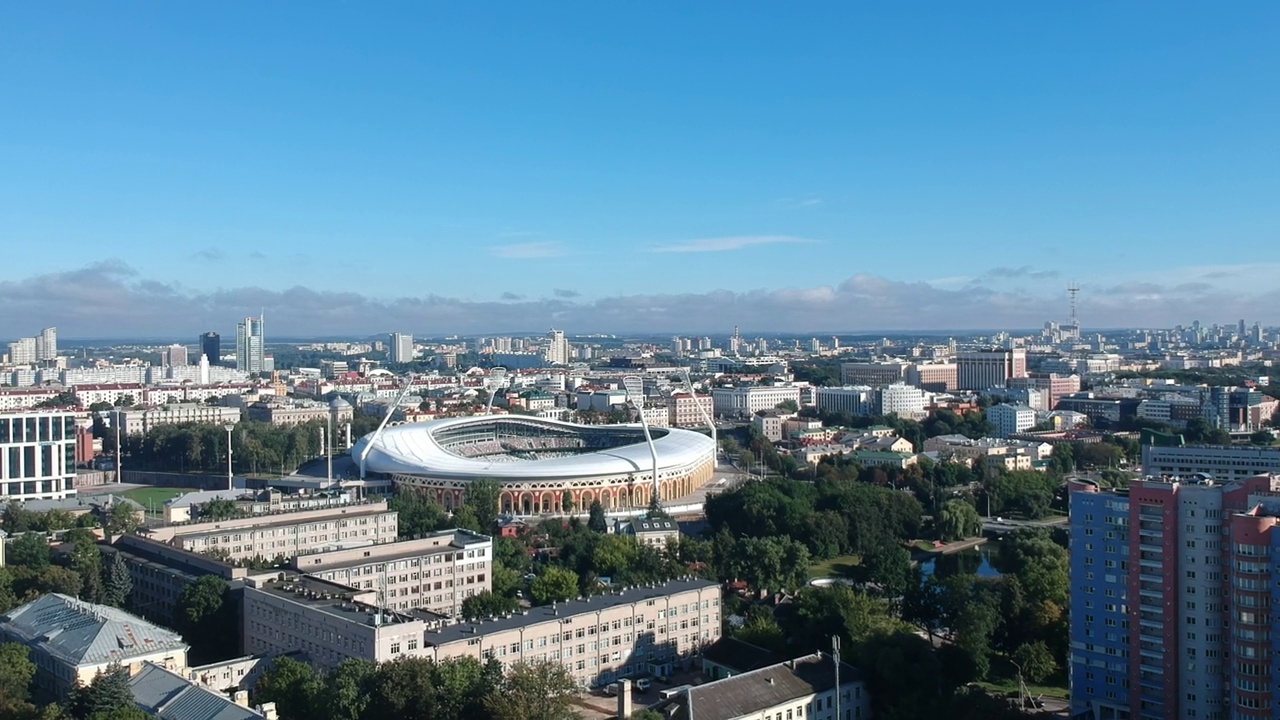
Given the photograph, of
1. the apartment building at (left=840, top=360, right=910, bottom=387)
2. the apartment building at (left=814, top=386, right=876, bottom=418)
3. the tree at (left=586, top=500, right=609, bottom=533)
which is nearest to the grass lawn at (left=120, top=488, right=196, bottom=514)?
the tree at (left=586, top=500, right=609, bottom=533)

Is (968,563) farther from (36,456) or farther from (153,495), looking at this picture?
(36,456)

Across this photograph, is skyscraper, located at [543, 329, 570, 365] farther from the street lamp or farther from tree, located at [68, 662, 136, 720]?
tree, located at [68, 662, 136, 720]

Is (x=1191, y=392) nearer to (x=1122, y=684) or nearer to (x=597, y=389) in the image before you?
(x=597, y=389)

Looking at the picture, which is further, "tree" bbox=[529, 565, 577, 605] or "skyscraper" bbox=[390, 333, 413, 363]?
"skyscraper" bbox=[390, 333, 413, 363]

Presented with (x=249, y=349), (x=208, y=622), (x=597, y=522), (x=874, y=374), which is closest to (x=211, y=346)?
(x=249, y=349)

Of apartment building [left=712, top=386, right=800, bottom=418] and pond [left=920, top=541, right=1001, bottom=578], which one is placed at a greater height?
apartment building [left=712, top=386, right=800, bottom=418]

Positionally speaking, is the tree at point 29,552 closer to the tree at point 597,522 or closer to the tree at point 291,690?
the tree at point 291,690
